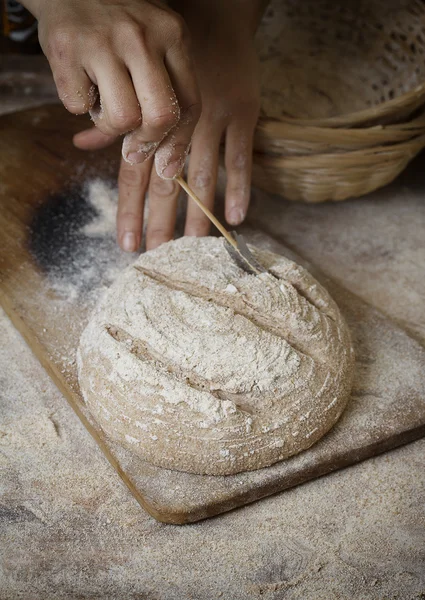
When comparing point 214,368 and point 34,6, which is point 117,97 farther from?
point 214,368

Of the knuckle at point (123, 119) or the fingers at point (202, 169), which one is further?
the fingers at point (202, 169)

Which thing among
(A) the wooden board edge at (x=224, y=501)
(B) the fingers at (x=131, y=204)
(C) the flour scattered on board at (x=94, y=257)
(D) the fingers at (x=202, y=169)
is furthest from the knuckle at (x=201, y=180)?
(A) the wooden board edge at (x=224, y=501)

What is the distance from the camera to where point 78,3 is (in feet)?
4.82

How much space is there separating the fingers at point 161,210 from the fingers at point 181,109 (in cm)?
39

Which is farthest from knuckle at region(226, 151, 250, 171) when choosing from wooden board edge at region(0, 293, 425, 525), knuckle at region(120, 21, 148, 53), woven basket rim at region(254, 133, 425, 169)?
wooden board edge at region(0, 293, 425, 525)

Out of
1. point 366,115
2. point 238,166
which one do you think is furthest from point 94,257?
point 366,115

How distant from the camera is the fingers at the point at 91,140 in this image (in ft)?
7.00

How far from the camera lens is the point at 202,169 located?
1.86 meters

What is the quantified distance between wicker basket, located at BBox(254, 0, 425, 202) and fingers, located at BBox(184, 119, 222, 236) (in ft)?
0.51

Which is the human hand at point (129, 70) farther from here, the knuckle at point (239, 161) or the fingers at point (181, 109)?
the knuckle at point (239, 161)

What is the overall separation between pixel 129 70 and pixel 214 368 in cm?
63

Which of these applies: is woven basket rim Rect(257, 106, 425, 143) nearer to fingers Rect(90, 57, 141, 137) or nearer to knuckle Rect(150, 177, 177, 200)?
knuckle Rect(150, 177, 177, 200)

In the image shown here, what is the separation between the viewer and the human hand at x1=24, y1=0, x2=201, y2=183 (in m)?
1.31

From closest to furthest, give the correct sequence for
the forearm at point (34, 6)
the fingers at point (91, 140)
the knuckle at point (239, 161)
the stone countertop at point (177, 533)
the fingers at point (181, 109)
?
the stone countertop at point (177, 533)
the fingers at point (181, 109)
the forearm at point (34, 6)
the knuckle at point (239, 161)
the fingers at point (91, 140)
